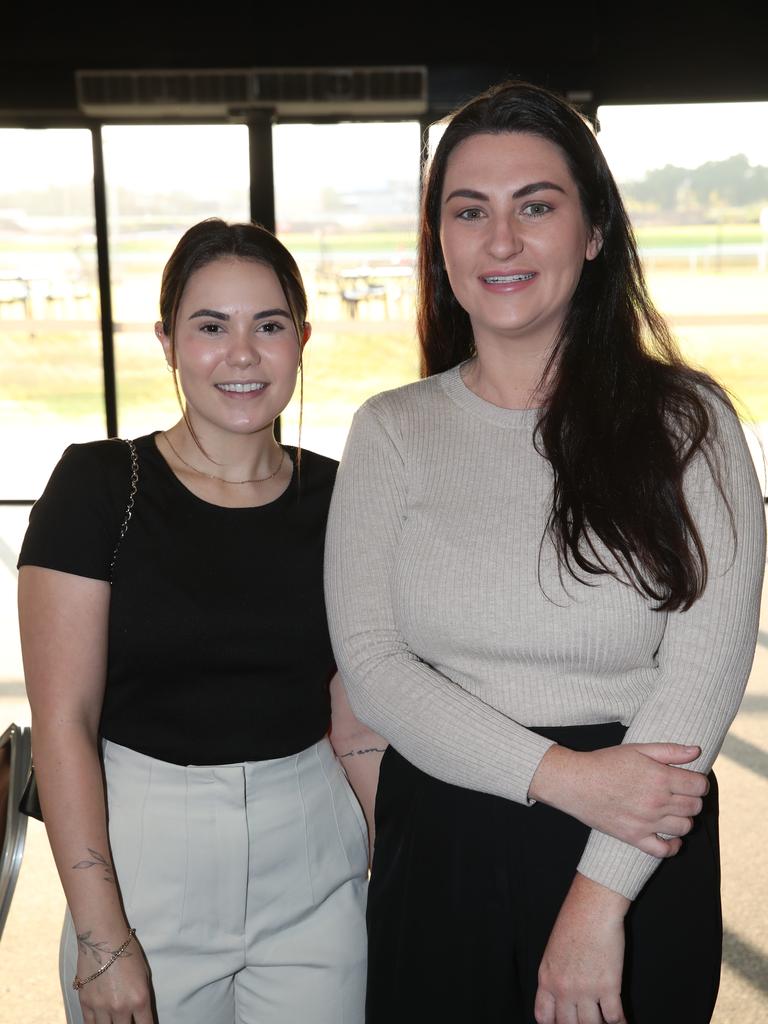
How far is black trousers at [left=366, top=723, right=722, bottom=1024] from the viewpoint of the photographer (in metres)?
1.43

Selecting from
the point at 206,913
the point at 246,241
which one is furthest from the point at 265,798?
the point at 246,241

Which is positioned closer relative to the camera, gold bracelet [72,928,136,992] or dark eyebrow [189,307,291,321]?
gold bracelet [72,928,136,992]

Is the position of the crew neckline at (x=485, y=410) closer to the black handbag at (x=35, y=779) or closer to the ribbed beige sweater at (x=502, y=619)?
the ribbed beige sweater at (x=502, y=619)

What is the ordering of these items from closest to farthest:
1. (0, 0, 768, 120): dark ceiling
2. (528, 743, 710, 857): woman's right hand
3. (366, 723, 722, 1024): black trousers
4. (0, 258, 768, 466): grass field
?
1. (528, 743, 710, 857): woman's right hand
2. (366, 723, 722, 1024): black trousers
3. (0, 0, 768, 120): dark ceiling
4. (0, 258, 768, 466): grass field

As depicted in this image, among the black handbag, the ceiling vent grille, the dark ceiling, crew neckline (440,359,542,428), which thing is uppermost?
the dark ceiling

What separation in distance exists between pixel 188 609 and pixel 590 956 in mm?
706

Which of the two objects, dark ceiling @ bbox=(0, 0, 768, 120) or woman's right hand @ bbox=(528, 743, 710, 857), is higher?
dark ceiling @ bbox=(0, 0, 768, 120)

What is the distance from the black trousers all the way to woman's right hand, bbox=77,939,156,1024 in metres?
0.33

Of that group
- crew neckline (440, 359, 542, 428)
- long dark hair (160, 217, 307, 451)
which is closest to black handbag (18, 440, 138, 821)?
long dark hair (160, 217, 307, 451)

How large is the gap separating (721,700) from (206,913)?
76 centimetres

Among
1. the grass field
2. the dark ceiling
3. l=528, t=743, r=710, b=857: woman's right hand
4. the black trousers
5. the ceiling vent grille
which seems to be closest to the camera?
l=528, t=743, r=710, b=857: woman's right hand

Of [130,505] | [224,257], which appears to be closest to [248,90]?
[224,257]

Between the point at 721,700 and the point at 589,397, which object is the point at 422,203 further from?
the point at 721,700

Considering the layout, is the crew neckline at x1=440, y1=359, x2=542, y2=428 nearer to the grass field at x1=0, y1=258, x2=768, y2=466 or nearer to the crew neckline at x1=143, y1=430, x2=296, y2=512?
the crew neckline at x1=143, y1=430, x2=296, y2=512
